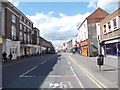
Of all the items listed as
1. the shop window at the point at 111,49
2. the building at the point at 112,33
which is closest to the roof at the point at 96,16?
the building at the point at 112,33

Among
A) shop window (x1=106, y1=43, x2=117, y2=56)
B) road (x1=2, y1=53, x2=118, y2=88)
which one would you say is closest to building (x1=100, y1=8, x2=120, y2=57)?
shop window (x1=106, y1=43, x2=117, y2=56)

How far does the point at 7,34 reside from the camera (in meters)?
25.5

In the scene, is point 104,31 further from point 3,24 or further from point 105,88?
point 105,88

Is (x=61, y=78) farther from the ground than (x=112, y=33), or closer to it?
closer to it

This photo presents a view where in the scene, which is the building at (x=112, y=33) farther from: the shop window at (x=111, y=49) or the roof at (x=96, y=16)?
the roof at (x=96, y=16)

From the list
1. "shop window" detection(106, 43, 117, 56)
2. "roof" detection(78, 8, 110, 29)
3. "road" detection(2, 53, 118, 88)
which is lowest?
"road" detection(2, 53, 118, 88)

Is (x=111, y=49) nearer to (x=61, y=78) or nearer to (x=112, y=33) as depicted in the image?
(x=112, y=33)

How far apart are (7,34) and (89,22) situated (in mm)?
18526

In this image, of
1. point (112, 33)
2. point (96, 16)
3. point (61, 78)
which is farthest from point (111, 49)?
point (61, 78)

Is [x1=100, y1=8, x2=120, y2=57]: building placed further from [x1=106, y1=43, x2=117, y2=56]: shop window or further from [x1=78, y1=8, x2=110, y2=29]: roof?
[x1=78, y1=8, x2=110, y2=29]: roof

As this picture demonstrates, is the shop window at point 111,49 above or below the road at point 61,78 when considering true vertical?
above

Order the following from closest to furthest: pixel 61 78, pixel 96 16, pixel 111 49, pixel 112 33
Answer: pixel 61 78, pixel 112 33, pixel 111 49, pixel 96 16

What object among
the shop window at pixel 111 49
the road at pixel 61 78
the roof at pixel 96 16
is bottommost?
the road at pixel 61 78

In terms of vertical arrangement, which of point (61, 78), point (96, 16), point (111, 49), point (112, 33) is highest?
point (96, 16)
